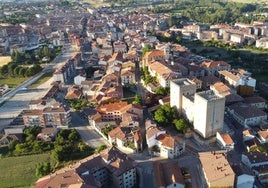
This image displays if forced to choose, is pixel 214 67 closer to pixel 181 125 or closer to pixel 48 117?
pixel 181 125

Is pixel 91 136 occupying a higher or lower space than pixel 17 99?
lower

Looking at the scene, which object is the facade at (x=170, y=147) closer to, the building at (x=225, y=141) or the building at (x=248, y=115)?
the building at (x=225, y=141)

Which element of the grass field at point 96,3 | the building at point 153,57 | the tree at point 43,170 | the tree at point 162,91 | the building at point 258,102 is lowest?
the tree at point 43,170

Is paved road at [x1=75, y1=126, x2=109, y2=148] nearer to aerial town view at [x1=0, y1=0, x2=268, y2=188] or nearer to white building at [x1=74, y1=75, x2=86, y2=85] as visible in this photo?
aerial town view at [x1=0, y1=0, x2=268, y2=188]

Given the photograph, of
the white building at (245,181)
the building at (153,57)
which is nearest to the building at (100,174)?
the white building at (245,181)

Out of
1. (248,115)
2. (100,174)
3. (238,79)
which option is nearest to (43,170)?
(100,174)

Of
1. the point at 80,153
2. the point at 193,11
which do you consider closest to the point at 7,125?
the point at 80,153

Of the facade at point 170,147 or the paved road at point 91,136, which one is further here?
the paved road at point 91,136
